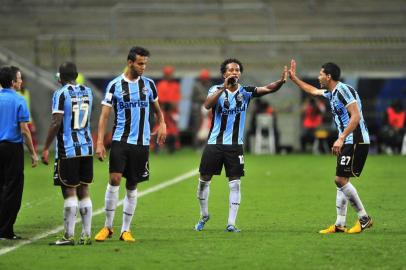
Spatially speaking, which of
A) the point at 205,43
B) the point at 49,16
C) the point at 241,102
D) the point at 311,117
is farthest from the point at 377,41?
the point at 241,102

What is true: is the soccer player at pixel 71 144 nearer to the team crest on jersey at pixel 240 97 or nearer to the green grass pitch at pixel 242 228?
the green grass pitch at pixel 242 228

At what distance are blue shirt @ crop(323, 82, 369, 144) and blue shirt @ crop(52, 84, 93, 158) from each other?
297 cm

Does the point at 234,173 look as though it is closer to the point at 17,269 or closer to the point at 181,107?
the point at 17,269

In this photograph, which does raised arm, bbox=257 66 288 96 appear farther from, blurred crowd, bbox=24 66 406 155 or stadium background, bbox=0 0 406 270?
blurred crowd, bbox=24 66 406 155

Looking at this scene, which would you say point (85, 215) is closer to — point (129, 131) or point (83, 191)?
point (83, 191)

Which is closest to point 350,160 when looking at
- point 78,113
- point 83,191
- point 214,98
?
point 214,98

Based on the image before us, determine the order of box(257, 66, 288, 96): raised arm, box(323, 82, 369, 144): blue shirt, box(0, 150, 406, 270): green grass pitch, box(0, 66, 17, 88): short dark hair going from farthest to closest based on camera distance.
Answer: box(257, 66, 288, 96): raised arm < box(323, 82, 369, 144): blue shirt < box(0, 66, 17, 88): short dark hair < box(0, 150, 406, 270): green grass pitch

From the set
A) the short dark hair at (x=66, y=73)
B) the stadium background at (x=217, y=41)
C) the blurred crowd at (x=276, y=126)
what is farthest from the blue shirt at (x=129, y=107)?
the stadium background at (x=217, y=41)

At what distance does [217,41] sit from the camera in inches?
1142

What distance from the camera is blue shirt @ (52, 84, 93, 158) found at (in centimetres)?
1023

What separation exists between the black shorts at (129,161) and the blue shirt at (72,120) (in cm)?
43

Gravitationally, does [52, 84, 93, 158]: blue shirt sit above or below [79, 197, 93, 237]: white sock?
above

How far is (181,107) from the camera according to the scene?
29.3 m

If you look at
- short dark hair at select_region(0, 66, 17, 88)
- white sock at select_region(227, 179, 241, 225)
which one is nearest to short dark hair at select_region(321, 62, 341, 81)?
white sock at select_region(227, 179, 241, 225)
